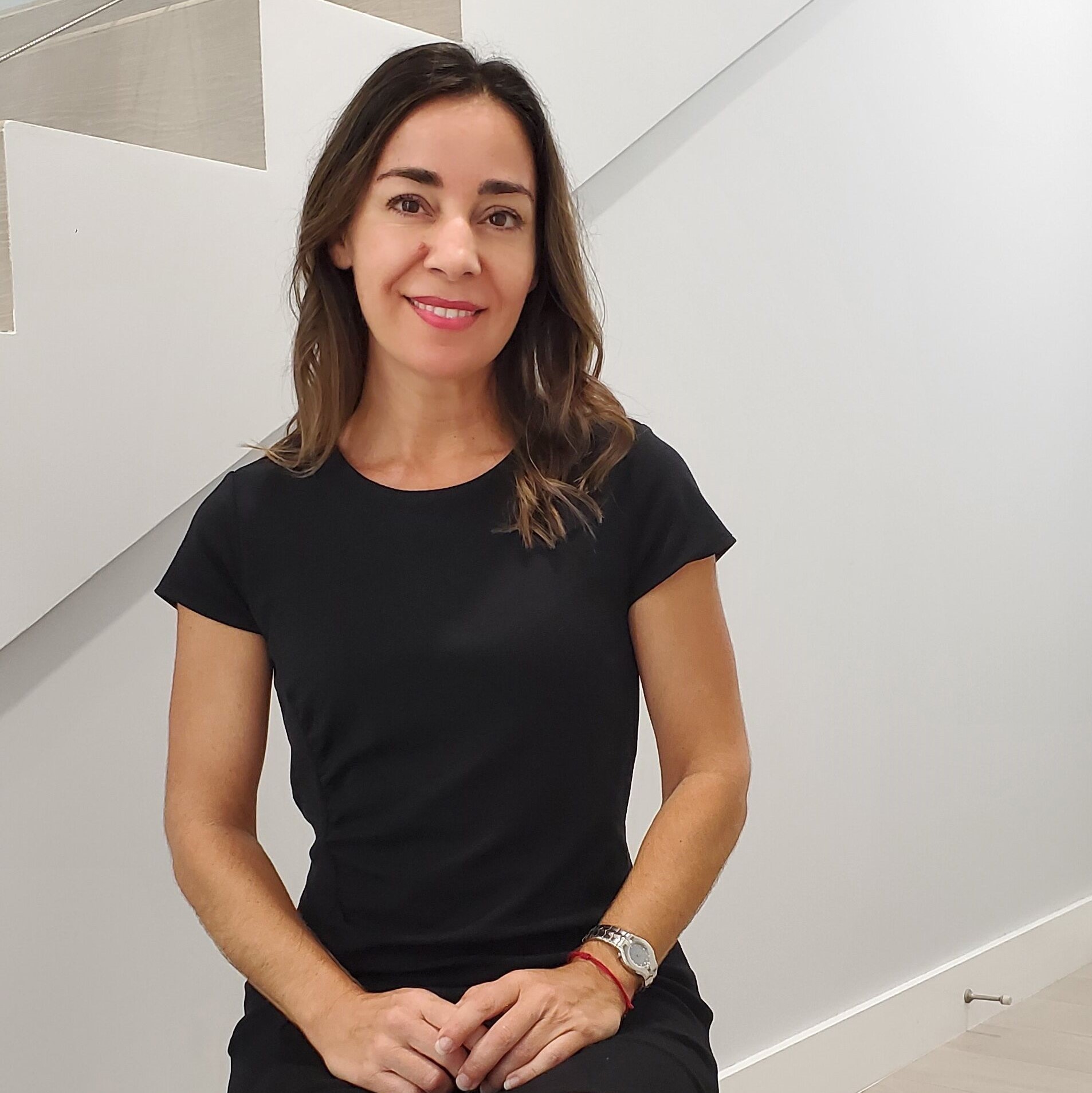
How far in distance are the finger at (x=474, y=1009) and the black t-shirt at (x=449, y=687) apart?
0.11 m

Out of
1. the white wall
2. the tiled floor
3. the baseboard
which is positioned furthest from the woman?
the tiled floor

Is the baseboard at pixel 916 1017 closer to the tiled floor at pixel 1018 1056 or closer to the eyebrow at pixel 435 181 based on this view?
the tiled floor at pixel 1018 1056

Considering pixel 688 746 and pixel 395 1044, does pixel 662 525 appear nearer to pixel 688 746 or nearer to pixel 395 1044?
pixel 688 746

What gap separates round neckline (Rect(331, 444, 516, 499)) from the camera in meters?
1.46

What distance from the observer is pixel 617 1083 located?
4.01 feet

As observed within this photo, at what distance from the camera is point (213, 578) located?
1479mm

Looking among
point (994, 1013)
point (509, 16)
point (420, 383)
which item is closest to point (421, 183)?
point (420, 383)

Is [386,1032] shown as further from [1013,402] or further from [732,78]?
[1013,402]

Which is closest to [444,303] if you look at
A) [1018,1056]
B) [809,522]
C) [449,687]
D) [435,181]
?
[435,181]

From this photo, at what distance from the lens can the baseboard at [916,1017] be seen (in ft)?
8.44

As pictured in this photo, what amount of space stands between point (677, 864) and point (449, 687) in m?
0.27

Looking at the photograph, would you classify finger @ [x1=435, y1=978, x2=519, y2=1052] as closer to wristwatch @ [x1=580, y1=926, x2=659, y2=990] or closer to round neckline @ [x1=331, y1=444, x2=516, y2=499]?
wristwatch @ [x1=580, y1=926, x2=659, y2=990]

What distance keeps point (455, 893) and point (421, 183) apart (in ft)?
2.14

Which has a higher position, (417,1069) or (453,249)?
(453,249)
